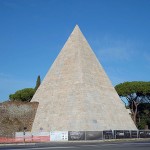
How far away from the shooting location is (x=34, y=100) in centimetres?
3888

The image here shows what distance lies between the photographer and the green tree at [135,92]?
5281 cm

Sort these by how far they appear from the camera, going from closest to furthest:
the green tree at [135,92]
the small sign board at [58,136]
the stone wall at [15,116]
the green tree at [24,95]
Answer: the small sign board at [58,136] → the stone wall at [15,116] → the green tree at [135,92] → the green tree at [24,95]

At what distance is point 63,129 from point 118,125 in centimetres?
613

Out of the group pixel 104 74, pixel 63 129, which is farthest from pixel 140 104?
pixel 63 129

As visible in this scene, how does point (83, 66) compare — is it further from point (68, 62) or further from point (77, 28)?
point (77, 28)

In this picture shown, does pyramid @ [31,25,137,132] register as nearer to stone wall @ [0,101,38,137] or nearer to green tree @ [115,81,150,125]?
stone wall @ [0,101,38,137]

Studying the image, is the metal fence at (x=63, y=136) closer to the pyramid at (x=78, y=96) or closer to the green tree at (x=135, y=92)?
the pyramid at (x=78, y=96)

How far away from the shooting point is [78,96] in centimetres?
3575

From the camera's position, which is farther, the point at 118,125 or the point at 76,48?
the point at 76,48

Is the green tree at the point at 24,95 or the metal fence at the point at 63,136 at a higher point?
the green tree at the point at 24,95

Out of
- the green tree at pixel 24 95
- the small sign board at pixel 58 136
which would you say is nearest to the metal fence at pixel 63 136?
Answer: the small sign board at pixel 58 136

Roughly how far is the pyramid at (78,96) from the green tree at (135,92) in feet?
44.8

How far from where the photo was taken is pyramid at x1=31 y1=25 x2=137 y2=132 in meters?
34.4

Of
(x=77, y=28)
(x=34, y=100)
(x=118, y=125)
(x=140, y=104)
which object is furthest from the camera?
(x=140, y=104)
